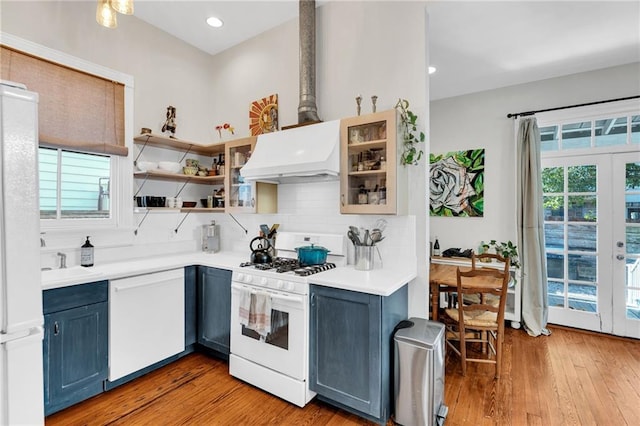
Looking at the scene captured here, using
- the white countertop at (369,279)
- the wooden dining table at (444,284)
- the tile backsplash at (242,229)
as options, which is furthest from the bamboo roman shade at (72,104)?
the wooden dining table at (444,284)

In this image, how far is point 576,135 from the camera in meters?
3.80

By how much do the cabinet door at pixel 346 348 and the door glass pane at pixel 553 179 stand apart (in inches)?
130

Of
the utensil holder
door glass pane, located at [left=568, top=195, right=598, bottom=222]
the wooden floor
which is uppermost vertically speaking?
door glass pane, located at [left=568, top=195, right=598, bottom=222]

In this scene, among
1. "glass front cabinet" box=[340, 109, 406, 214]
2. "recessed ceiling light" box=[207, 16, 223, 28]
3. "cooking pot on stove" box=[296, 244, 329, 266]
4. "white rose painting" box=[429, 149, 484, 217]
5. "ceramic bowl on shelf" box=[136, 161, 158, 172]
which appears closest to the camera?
"glass front cabinet" box=[340, 109, 406, 214]

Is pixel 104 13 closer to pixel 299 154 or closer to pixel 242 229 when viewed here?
pixel 299 154

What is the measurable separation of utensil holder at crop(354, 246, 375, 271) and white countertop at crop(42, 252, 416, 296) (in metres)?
0.06

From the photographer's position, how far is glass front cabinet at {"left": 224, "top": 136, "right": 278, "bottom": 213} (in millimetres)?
3157

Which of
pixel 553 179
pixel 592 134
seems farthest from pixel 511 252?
pixel 592 134

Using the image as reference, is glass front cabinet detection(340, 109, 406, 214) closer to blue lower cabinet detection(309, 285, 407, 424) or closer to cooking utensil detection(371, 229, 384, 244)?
cooking utensil detection(371, 229, 384, 244)

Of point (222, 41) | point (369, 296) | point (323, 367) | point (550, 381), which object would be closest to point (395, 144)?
point (369, 296)

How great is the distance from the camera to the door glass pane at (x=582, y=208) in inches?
146

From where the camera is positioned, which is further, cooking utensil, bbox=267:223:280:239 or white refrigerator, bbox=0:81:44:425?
cooking utensil, bbox=267:223:280:239

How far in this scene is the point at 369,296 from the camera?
80.3 inches

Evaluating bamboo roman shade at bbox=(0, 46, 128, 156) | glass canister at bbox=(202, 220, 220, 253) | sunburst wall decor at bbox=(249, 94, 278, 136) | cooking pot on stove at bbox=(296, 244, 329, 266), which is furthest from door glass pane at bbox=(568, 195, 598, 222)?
bamboo roman shade at bbox=(0, 46, 128, 156)
